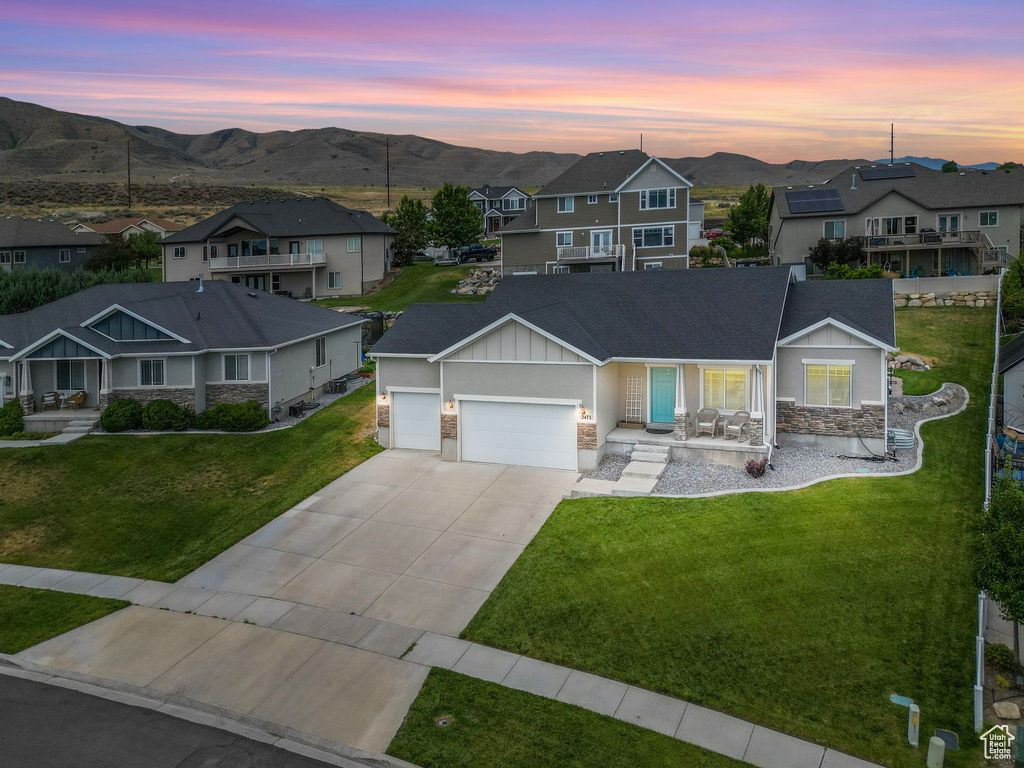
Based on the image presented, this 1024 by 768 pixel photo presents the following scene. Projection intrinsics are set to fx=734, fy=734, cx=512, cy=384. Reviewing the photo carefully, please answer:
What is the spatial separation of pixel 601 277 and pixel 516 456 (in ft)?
27.8

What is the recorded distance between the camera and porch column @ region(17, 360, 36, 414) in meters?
29.1

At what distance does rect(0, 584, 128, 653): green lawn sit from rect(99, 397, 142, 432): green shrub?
11.0 m

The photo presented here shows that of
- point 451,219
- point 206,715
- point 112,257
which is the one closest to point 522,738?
point 206,715

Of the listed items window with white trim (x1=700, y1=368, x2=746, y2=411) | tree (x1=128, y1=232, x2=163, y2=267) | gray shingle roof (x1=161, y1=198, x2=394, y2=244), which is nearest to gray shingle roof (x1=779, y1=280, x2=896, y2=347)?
window with white trim (x1=700, y1=368, x2=746, y2=411)

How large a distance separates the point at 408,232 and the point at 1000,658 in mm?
55596

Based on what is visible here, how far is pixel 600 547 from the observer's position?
17.0 meters

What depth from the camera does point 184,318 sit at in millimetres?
30062

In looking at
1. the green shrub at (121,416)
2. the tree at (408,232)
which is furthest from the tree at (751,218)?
the green shrub at (121,416)

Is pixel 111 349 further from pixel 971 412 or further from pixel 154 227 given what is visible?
pixel 154 227

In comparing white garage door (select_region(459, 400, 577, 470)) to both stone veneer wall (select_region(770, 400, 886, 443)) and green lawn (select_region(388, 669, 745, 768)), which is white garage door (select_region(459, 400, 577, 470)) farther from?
green lawn (select_region(388, 669, 745, 768))

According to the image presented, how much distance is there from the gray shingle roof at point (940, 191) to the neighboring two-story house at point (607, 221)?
24.4 feet

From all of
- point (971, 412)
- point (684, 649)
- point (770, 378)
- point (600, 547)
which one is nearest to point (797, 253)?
point (971, 412)

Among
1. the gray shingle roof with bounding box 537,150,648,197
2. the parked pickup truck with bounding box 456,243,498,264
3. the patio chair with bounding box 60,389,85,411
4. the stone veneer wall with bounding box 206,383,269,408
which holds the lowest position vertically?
the patio chair with bounding box 60,389,85,411

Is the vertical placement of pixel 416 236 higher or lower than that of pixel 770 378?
higher
